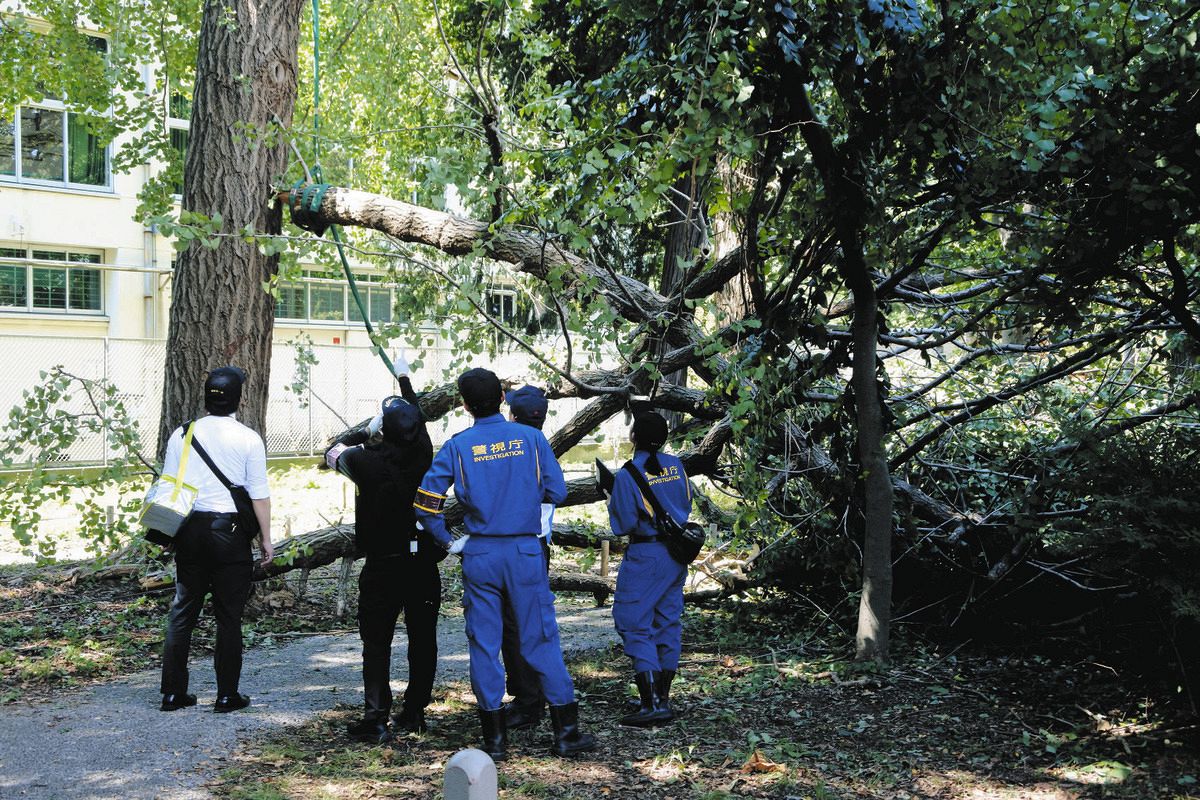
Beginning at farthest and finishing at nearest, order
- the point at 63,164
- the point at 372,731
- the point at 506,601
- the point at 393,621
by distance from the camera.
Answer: the point at 63,164 → the point at 393,621 → the point at 372,731 → the point at 506,601

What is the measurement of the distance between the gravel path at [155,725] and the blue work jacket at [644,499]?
1846 millimetres

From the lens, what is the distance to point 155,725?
5.49 metres

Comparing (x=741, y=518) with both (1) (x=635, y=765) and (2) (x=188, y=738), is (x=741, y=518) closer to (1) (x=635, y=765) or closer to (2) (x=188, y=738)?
(1) (x=635, y=765)

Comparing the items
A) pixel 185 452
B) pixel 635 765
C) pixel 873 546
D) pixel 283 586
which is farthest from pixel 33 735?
pixel 873 546

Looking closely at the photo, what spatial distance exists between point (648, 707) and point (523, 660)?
81 centimetres

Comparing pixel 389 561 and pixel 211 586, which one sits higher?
pixel 389 561

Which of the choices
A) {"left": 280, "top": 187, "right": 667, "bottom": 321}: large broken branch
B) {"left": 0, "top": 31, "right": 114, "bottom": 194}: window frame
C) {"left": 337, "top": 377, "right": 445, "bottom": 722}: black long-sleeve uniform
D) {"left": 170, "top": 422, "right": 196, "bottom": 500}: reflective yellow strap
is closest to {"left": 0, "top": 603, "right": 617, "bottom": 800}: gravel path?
{"left": 337, "top": 377, "right": 445, "bottom": 722}: black long-sleeve uniform

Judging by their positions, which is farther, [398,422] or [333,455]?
[333,455]

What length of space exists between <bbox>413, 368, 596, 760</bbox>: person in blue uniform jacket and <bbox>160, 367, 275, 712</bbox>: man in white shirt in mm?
1208

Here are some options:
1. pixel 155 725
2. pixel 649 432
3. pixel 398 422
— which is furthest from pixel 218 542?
pixel 649 432

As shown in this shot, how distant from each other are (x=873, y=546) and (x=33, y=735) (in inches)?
189

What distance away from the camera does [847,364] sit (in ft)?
22.2

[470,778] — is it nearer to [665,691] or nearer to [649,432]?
[665,691]

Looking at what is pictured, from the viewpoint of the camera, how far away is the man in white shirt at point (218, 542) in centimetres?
568
